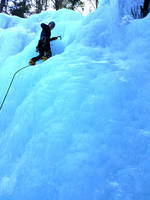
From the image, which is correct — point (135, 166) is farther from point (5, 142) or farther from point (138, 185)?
point (5, 142)

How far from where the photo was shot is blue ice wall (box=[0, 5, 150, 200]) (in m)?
4.13

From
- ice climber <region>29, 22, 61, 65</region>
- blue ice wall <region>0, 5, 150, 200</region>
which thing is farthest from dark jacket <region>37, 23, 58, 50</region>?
blue ice wall <region>0, 5, 150, 200</region>

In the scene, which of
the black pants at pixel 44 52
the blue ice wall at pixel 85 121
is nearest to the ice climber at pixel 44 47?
the black pants at pixel 44 52

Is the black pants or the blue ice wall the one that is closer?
the blue ice wall

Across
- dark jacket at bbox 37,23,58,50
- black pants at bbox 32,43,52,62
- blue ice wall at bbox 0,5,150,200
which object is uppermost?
dark jacket at bbox 37,23,58,50

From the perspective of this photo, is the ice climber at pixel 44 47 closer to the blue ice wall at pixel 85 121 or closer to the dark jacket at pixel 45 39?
the dark jacket at pixel 45 39

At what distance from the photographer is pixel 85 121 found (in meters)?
4.76

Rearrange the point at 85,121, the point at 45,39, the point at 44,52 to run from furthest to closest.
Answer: the point at 45,39
the point at 44,52
the point at 85,121

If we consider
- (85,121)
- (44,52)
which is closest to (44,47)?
(44,52)

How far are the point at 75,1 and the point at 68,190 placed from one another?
14.0 metres

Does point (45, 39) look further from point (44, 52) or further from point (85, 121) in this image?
point (85, 121)

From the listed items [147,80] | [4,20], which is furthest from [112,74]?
[4,20]

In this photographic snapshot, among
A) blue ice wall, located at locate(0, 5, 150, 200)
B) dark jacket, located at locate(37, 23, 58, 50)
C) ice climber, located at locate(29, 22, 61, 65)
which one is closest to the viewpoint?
blue ice wall, located at locate(0, 5, 150, 200)

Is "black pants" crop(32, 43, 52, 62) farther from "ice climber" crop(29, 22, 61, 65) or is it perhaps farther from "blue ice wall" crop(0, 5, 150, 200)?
"blue ice wall" crop(0, 5, 150, 200)
